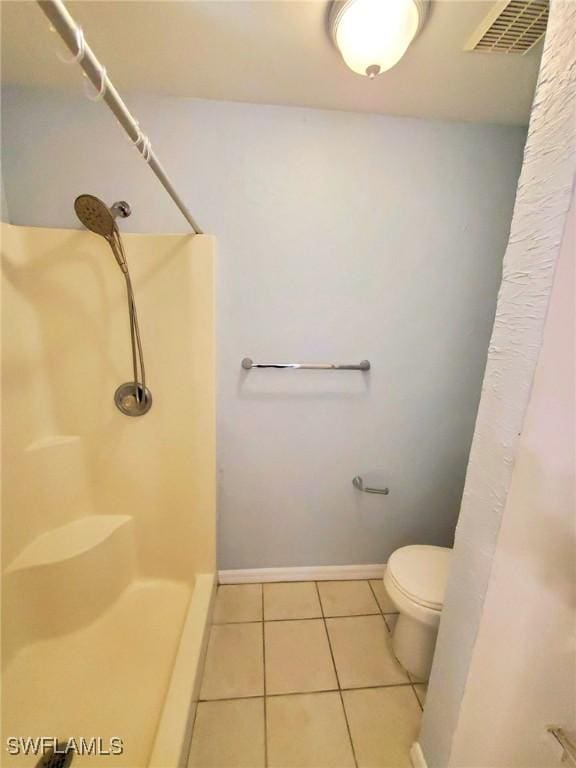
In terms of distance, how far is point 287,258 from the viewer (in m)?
1.35

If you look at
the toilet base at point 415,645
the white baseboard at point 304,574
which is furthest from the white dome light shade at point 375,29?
the white baseboard at point 304,574

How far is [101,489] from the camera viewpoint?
1411 mm

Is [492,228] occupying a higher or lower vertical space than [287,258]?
higher

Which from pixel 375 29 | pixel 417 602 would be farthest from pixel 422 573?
pixel 375 29

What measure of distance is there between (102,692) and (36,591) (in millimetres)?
428

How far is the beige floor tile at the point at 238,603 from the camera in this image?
4.81ft

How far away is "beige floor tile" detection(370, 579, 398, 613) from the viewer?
60.9 inches

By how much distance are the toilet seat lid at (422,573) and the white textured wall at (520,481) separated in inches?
10.6

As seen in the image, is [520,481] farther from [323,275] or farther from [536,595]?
[323,275]

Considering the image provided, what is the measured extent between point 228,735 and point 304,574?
710 millimetres

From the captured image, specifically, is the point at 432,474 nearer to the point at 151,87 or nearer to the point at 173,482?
the point at 173,482

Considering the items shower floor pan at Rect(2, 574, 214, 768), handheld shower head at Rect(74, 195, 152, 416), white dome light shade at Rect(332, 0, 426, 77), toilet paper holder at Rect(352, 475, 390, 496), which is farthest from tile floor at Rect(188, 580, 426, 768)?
white dome light shade at Rect(332, 0, 426, 77)

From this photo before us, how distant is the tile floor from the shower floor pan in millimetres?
180

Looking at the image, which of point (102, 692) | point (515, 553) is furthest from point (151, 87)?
A: point (102, 692)
